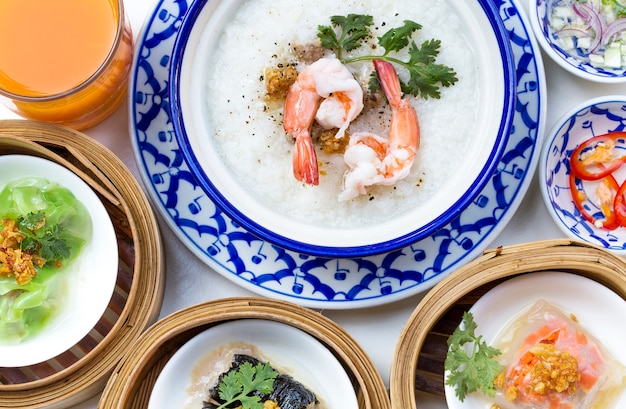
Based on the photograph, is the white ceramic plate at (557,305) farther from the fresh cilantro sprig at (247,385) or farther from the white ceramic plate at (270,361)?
the fresh cilantro sprig at (247,385)

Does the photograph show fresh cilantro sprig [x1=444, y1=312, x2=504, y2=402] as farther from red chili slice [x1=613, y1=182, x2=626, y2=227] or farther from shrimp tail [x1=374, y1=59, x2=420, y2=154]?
red chili slice [x1=613, y1=182, x2=626, y2=227]

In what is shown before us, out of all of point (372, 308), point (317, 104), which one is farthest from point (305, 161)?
point (372, 308)

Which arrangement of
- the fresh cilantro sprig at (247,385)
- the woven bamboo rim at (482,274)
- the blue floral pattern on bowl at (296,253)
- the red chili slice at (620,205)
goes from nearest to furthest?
the woven bamboo rim at (482,274), the fresh cilantro sprig at (247,385), the blue floral pattern on bowl at (296,253), the red chili slice at (620,205)

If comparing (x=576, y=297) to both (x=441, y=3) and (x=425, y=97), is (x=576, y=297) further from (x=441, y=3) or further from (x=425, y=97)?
(x=441, y=3)

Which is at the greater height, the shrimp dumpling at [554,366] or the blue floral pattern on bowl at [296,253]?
the blue floral pattern on bowl at [296,253]

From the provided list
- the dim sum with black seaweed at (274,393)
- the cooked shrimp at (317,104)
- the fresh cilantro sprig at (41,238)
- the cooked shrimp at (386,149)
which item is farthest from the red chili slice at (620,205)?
the fresh cilantro sprig at (41,238)

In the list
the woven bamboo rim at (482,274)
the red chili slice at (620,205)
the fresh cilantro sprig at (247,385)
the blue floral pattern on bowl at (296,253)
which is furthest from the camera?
the red chili slice at (620,205)

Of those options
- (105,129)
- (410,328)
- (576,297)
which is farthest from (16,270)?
(576,297)
